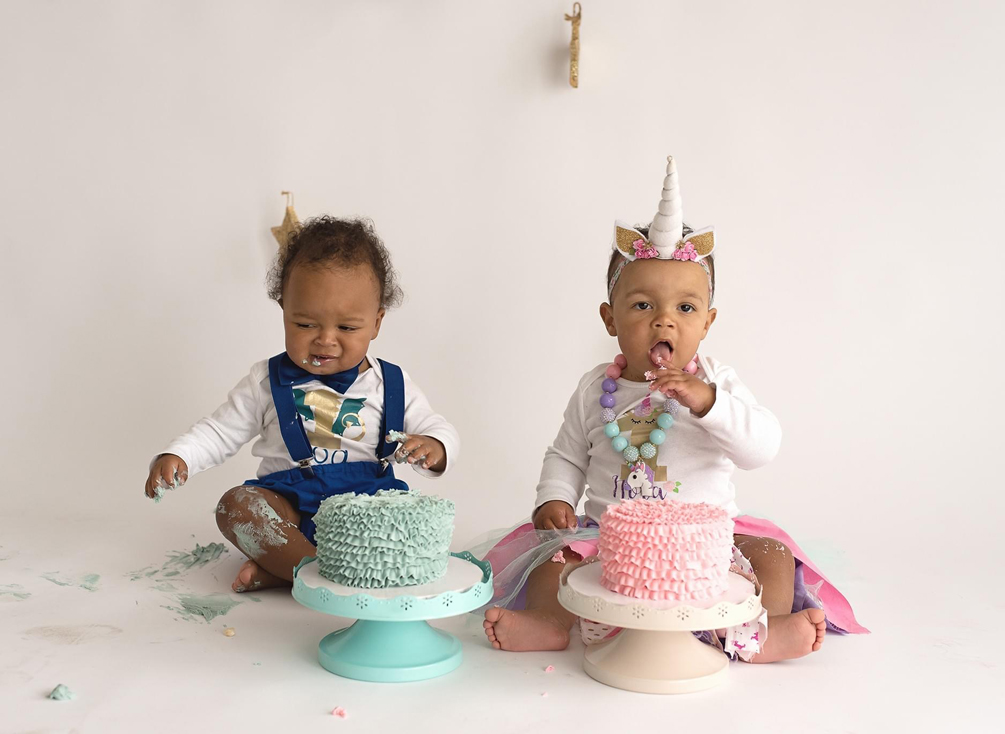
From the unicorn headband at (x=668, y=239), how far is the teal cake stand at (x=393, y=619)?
858 millimetres

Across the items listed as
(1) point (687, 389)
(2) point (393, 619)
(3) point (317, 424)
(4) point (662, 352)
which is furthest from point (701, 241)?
(2) point (393, 619)

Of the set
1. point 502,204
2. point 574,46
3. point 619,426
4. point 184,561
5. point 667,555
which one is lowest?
point 184,561

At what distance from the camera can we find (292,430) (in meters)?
2.67

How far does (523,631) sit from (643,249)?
0.93 meters

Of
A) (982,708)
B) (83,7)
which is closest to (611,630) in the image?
(982,708)

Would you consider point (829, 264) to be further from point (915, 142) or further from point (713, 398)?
point (713, 398)

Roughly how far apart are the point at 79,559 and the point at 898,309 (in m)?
2.57

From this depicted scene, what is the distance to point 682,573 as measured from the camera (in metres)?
1.83

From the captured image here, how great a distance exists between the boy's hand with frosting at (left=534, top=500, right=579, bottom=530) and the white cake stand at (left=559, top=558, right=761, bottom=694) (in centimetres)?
40

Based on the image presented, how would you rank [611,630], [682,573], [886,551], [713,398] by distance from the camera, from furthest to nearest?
[886,551], [713,398], [611,630], [682,573]

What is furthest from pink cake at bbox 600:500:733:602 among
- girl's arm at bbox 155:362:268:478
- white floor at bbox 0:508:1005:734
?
girl's arm at bbox 155:362:268:478

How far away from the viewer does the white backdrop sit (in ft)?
11.1

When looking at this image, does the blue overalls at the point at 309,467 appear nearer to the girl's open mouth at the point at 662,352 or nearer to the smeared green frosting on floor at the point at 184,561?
the smeared green frosting on floor at the point at 184,561

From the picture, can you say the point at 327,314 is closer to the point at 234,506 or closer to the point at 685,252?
the point at 234,506
